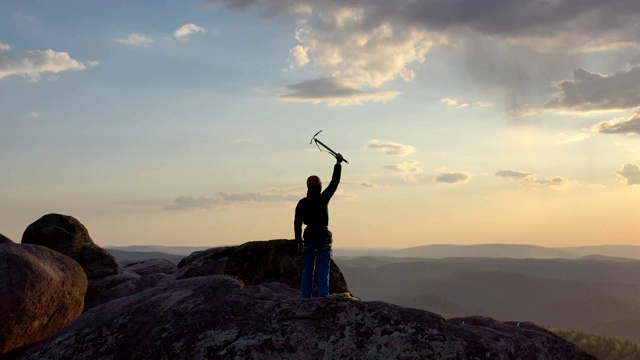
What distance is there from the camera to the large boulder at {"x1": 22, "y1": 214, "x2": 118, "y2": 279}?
19.0 metres

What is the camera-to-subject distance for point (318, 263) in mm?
11523

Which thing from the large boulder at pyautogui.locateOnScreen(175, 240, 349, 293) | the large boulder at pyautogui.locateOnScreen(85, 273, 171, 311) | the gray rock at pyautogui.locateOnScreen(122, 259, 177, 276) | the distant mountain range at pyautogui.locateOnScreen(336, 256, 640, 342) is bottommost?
the distant mountain range at pyautogui.locateOnScreen(336, 256, 640, 342)

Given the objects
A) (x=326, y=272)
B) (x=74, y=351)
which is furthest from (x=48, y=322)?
(x=326, y=272)

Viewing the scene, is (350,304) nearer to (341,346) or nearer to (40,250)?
(341,346)

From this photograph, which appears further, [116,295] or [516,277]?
[516,277]

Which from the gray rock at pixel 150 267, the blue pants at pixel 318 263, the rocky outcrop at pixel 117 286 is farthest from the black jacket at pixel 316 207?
the gray rock at pixel 150 267

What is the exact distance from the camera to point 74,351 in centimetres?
841

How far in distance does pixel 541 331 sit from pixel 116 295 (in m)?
14.0

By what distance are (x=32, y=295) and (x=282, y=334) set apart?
26.8 ft

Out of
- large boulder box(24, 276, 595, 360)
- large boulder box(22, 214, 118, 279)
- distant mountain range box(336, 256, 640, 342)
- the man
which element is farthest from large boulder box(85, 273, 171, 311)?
distant mountain range box(336, 256, 640, 342)

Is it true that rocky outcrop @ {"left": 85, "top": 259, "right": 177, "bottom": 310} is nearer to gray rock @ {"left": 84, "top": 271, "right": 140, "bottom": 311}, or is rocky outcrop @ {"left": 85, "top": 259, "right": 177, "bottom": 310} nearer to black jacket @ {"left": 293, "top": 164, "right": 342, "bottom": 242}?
gray rock @ {"left": 84, "top": 271, "right": 140, "bottom": 311}

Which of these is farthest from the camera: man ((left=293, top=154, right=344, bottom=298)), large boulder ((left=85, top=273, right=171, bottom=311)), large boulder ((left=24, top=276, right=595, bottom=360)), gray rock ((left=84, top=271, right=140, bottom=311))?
gray rock ((left=84, top=271, right=140, bottom=311))

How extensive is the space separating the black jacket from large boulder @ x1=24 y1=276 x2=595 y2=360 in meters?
2.64

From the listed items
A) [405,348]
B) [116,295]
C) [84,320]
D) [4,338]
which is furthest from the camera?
[116,295]
